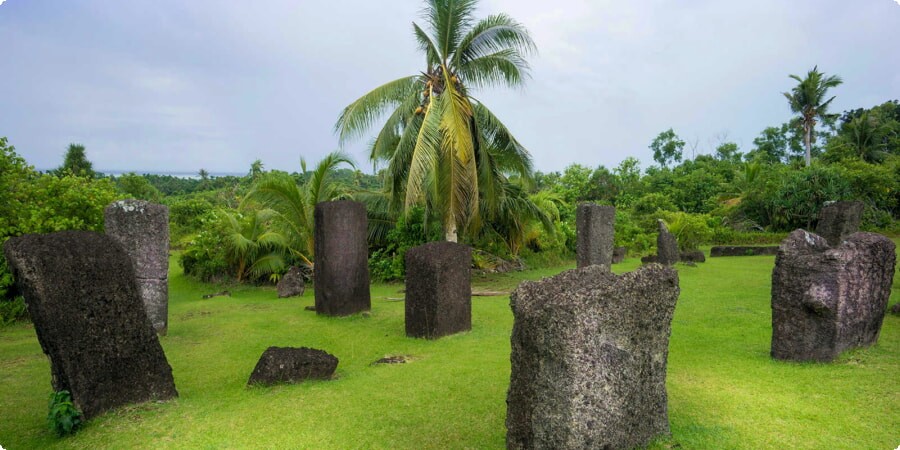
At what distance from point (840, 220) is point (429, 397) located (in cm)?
1002

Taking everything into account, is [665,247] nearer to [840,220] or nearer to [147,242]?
[840,220]

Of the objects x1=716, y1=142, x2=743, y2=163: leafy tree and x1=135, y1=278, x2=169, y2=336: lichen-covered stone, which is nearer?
x1=135, y1=278, x2=169, y2=336: lichen-covered stone

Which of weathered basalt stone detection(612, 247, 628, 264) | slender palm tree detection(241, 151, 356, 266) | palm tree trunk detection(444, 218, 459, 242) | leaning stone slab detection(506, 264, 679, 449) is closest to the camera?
leaning stone slab detection(506, 264, 679, 449)

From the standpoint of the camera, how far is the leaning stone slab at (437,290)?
8031 mm

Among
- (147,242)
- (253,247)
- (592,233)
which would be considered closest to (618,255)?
(592,233)

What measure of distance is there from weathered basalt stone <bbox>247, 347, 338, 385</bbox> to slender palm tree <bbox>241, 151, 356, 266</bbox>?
9.45 meters

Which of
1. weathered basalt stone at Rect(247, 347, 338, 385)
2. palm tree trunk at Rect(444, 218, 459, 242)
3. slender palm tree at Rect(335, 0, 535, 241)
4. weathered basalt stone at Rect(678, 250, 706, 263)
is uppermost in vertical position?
slender palm tree at Rect(335, 0, 535, 241)

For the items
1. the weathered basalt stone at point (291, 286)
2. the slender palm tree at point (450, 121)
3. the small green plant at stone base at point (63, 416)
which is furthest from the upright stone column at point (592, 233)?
the small green plant at stone base at point (63, 416)

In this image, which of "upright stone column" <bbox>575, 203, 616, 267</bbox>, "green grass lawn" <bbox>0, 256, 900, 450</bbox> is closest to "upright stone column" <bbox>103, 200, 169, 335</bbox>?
"green grass lawn" <bbox>0, 256, 900, 450</bbox>

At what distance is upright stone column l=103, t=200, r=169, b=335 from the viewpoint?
8109mm

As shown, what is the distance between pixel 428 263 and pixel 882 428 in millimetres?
5321

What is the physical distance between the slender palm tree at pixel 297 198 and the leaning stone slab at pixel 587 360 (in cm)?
1219

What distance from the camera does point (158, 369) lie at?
5.33 metres

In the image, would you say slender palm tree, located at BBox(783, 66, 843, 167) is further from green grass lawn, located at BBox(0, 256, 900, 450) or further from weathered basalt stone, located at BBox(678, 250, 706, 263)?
green grass lawn, located at BBox(0, 256, 900, 450)
